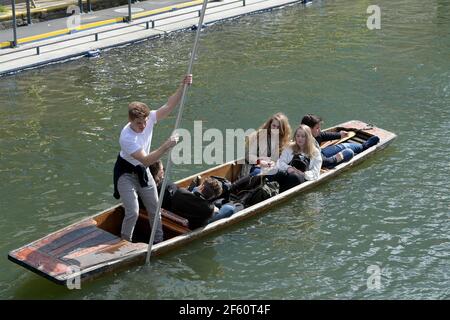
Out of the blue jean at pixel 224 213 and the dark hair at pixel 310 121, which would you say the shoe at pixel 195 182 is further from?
the dark hair at pixel 310 121

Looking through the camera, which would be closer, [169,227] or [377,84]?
[169,227]

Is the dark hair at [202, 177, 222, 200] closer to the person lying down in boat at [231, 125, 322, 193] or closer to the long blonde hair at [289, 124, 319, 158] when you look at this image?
the person lying down in boat at [231, 125, 322, 193]

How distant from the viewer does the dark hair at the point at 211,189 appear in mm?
11938

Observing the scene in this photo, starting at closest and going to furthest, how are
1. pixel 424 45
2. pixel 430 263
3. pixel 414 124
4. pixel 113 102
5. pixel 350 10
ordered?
pixel 430 263 → pixel 414 124 → pixel 113 102 → pixel 424 45 → pixel 350 10

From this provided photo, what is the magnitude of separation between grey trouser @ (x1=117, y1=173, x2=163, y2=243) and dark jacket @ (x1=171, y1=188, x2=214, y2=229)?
40cm

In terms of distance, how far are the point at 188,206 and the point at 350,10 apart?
48.9 ft

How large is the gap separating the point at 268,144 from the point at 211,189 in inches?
71.1

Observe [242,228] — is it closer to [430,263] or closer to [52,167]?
[430,263]

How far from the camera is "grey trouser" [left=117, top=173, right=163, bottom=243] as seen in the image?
11.1 meters

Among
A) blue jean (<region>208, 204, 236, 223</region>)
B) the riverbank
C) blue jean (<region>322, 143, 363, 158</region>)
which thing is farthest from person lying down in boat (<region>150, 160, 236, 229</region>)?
the riverbank

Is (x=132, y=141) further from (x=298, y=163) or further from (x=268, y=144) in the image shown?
(x=298, y=163)
